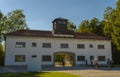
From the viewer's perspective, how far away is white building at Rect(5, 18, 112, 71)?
1367 inches

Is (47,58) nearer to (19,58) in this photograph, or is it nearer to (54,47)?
(54,47)

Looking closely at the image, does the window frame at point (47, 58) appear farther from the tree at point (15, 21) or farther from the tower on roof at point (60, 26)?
the tree at point (15, 21)

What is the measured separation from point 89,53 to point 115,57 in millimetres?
13941

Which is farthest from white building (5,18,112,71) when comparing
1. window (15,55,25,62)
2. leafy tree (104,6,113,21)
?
leafy tree (104,6,113,21)

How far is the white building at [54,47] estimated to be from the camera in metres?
34.7

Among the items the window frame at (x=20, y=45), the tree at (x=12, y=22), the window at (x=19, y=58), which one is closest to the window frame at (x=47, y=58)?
the window at (x=19, y=58)

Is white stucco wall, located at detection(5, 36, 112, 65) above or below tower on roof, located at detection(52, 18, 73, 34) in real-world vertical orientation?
below

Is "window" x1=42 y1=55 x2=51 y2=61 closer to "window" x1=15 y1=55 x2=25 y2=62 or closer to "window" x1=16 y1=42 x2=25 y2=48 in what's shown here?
"window" x1=15 y1=55 x2=25 y2=62

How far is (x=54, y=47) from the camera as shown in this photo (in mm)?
37281

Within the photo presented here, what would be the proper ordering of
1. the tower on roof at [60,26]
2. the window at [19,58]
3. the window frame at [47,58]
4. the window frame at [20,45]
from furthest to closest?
1. the tower on roof at [60,26]
2. the window frame at [47,58]
3. the window frame at [20,45]
4. the window at [19,58]

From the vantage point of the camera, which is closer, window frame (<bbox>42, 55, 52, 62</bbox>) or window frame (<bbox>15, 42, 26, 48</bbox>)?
window frame (<bbox>15, 42, 26, 48</bbox>)

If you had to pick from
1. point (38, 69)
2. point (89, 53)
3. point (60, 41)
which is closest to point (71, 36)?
point (60, 41)

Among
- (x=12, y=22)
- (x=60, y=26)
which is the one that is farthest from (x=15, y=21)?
(x=60, y=26)

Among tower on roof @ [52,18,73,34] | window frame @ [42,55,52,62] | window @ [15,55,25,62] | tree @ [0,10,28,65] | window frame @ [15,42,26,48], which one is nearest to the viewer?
window @ [15,55,25,62]
